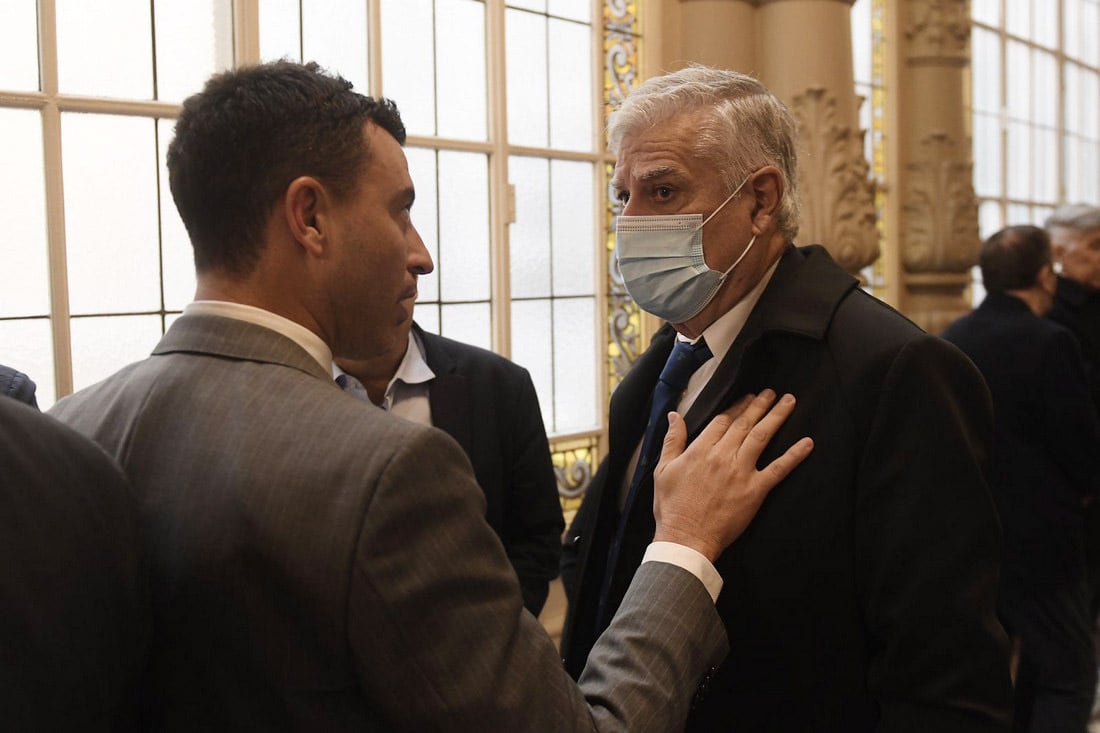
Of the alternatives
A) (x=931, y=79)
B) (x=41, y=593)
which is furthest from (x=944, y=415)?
(x=931, y=79)

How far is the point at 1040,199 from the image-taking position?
8961 millimetres

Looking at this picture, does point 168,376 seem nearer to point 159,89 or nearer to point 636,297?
point 636,297

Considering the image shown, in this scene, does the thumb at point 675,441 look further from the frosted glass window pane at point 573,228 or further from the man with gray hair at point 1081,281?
the man with gray hair at point 1081,281

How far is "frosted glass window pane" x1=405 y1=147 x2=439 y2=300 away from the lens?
3.75 m

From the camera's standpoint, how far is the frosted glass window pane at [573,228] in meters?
4.31

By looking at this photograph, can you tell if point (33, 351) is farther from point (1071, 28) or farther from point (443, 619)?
point (1071, 28)

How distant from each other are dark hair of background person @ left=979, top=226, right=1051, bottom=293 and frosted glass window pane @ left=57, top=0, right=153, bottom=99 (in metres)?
2.89

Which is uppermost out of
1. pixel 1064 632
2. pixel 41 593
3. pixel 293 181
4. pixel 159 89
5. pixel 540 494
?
pixel 159 89

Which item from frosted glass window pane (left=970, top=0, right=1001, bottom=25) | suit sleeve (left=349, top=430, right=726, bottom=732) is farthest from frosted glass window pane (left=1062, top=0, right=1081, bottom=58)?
suit sleeve (left=349, top=430, right=726, bottom=732)

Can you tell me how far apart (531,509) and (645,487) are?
3.30 ft

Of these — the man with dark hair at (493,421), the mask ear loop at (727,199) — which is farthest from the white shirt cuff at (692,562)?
the man with dark hair at (493,421)

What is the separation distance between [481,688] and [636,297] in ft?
3.48

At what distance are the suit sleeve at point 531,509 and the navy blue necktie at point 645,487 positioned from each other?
83cm

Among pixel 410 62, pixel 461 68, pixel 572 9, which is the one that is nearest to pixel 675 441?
pixel 410 62
